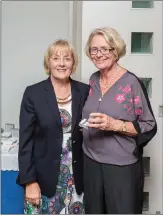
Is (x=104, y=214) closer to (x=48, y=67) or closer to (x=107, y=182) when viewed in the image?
(x=107, y=182)

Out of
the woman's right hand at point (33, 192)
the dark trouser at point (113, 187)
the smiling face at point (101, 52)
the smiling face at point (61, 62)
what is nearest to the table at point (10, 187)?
the woman's right hand at point (33, 192)

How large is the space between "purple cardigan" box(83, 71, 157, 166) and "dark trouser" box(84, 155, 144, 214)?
0.03 m

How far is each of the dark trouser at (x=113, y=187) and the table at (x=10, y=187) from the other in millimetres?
390

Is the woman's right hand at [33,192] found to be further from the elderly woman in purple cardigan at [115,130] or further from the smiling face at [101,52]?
the smiling face at [101,52]

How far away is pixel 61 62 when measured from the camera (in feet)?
4.12

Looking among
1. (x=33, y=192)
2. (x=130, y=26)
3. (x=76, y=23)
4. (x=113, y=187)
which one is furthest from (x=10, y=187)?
(x=130, y=26)

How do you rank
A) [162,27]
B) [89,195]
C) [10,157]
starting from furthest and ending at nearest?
[162,27], [10,157], [89,195]

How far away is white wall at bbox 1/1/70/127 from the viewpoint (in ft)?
5.64

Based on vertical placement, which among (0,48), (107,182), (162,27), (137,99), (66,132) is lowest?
(107,182)

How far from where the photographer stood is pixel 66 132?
4.27 feet

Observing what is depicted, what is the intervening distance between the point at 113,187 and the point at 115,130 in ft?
0.79

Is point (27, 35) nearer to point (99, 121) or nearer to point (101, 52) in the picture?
point (101, 52)

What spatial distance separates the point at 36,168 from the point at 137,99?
1.66ft

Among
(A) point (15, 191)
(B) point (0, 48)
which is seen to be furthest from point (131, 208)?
(B) point (0, 48)
